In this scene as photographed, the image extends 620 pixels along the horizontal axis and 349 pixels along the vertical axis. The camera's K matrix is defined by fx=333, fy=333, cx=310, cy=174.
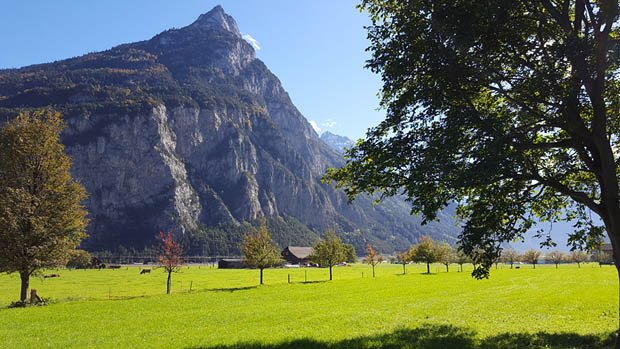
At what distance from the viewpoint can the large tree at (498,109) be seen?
1064cm

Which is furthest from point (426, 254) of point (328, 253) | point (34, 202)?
point (34, 202)

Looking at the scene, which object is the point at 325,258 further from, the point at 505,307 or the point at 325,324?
the point at 325,324

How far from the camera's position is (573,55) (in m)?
9.95

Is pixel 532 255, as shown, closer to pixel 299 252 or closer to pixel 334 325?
pixel 299 252

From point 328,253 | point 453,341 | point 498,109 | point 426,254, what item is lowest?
point 426,254

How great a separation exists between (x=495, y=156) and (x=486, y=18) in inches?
189

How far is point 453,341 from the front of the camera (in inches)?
493

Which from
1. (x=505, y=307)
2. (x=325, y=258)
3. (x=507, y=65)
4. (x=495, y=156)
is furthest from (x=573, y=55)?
(x=325, y=258)

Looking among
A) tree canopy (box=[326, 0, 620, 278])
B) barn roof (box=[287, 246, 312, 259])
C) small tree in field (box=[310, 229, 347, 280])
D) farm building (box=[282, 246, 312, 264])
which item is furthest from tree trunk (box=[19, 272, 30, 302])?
barn roof (box=[287, 246, 312, 259])

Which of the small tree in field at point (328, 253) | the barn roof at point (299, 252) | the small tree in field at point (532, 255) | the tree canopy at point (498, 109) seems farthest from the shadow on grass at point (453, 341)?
the barn roof at point (299, 252)

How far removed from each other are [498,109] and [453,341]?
31.1 ft

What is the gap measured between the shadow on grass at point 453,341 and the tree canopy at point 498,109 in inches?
106

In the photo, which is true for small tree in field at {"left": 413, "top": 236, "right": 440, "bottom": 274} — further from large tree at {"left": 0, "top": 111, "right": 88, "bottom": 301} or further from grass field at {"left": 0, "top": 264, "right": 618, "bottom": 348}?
large tree at {"left": 0, "top": 111, "right": 88, "bottom": 301}

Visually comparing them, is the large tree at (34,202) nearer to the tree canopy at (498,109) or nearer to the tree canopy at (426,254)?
the tree canopy at (498,109)
